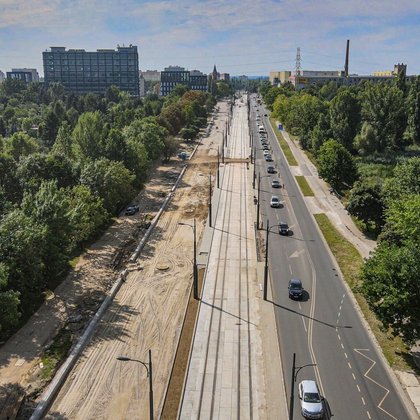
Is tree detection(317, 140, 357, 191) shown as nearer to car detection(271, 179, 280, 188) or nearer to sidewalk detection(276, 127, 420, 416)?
sidewalk detection(276, 127, 420, 416)

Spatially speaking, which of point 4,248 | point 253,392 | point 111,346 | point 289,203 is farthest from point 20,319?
point 289,203

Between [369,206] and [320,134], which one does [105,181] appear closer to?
[369,206]

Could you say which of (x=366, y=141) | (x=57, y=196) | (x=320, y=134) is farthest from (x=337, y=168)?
(x=57, y=196)

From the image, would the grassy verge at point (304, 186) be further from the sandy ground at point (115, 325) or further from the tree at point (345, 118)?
the sandy ground at point (115, 325)

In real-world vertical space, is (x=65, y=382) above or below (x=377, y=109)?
below

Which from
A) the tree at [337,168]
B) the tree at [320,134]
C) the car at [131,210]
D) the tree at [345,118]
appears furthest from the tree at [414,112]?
the car at [131,210]

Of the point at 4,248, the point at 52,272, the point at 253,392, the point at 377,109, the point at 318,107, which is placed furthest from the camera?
the point at 318,107

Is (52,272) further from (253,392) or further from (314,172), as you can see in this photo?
(314,172)
